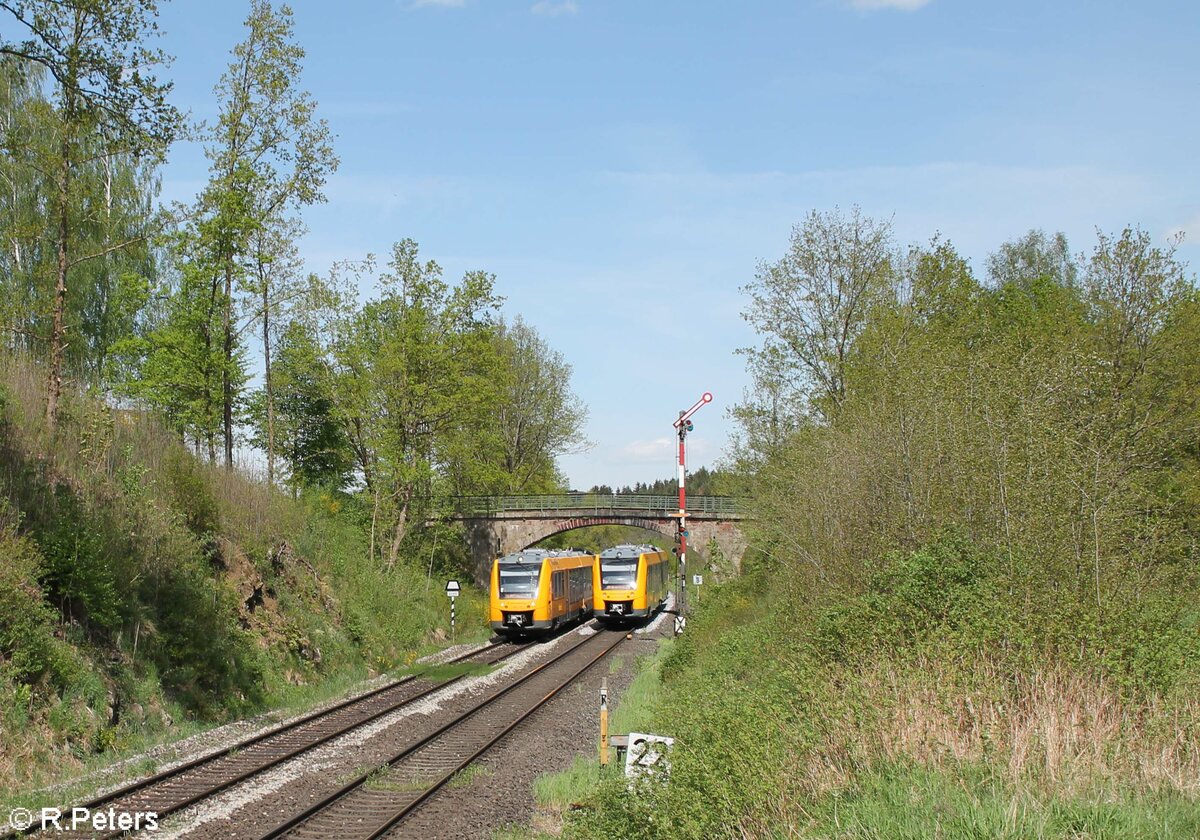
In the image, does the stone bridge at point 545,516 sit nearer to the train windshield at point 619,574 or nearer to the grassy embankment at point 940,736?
the train windshield at point 619,574

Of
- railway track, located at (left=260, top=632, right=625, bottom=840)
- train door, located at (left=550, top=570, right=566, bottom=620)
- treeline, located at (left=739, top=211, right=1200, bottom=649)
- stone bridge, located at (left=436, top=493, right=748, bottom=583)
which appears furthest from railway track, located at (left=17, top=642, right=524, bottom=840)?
stone bridge, located at (left=436, top=493, right=748, bottom=583)

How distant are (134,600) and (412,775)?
592 cm

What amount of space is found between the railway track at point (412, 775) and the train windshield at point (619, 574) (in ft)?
48.9

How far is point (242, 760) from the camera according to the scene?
12.1 m

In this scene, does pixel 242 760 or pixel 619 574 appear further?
pixel 619 574

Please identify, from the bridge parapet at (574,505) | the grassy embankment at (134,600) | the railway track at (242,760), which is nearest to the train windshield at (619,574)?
the bridge parapet at (574,505)

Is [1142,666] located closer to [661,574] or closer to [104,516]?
[104,516]

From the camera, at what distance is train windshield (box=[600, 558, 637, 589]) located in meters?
34.9

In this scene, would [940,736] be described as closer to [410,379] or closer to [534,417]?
[410,379]

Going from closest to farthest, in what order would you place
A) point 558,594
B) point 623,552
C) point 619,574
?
point 558,594 → point 619,574 → point 623,552

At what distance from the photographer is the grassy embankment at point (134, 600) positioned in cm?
1200

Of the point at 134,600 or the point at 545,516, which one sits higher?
the point at 545,516

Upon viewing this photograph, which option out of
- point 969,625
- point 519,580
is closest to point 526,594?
point 519,580

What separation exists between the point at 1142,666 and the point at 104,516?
47.2 feet
